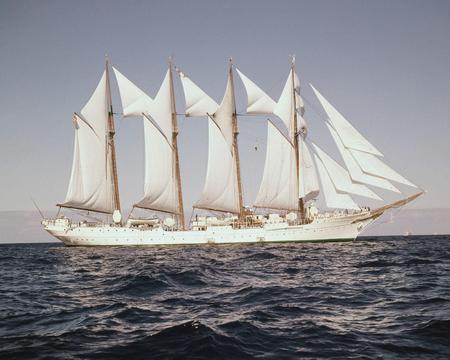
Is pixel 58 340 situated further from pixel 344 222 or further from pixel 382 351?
pixel 344 222

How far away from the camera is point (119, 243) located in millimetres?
53469

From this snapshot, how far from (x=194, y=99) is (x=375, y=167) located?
27.6m

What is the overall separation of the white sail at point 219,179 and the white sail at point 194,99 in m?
3.92

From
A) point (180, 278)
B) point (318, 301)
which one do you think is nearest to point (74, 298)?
point (180, 278)

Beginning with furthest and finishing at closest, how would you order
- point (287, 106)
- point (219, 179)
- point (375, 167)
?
1. point (287, 106)
2. point (219, 179)
3. point (375, 167)

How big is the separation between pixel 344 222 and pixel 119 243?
30.6m

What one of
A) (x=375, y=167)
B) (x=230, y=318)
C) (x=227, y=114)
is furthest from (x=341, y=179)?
(x=230, y=318)

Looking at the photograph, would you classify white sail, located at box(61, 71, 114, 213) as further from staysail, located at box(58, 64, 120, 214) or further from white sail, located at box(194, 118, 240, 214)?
white sail, located at box(194, 118, 240, 214)

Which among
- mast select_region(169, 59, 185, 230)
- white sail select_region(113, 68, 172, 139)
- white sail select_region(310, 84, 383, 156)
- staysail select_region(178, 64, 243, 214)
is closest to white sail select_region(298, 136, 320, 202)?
white sail select_region(310, 84, 383, 156)

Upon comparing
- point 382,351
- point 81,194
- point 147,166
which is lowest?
point 382,351

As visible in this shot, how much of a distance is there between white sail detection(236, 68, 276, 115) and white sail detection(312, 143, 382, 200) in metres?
11.0

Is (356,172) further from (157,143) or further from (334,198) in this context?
(157,143)

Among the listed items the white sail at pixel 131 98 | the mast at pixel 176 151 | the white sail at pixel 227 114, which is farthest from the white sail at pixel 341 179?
the white sail at pixel 131 98

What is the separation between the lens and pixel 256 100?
5581 cm
